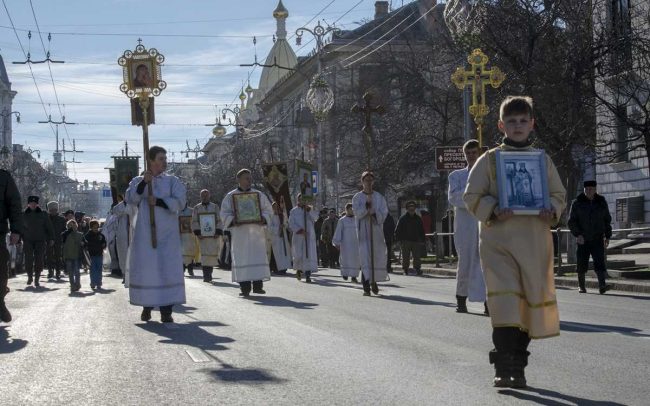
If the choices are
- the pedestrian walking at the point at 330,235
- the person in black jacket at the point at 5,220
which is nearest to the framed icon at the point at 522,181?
the person in black jacket at the point at 5,220

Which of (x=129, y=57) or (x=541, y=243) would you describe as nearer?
(x=541, y=243)

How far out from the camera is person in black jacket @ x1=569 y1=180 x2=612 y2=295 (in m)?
19.0

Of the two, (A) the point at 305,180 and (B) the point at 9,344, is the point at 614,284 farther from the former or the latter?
(A) the point at 305,180

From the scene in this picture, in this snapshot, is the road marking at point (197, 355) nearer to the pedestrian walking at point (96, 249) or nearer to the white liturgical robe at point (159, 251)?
the white liturgical robe at point (159, 251)

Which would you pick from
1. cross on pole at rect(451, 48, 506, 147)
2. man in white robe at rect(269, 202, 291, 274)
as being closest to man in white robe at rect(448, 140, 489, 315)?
cross on pole at rect(451, 48, 506, 147)

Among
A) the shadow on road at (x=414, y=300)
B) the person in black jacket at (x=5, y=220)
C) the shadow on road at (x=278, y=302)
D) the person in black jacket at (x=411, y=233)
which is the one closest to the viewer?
the person in black jacket at (x=5, y=220)

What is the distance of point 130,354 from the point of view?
9914mm

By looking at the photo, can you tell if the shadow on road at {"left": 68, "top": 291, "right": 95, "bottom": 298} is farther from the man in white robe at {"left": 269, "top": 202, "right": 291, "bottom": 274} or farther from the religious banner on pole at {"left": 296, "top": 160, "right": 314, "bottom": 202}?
the religious banner on pole at {"left": 296, "top": 160, "right": 314, "bottom": 202}

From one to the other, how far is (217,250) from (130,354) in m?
18.3

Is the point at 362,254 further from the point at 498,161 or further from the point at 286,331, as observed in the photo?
the point at 498,161

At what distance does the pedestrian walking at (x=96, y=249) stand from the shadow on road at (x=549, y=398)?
17.3 metres

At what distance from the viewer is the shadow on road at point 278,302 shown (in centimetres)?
1580

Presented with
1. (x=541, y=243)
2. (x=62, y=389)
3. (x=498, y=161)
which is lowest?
(x=62, y=389)

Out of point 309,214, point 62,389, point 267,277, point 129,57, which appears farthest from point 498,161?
point 309,214
